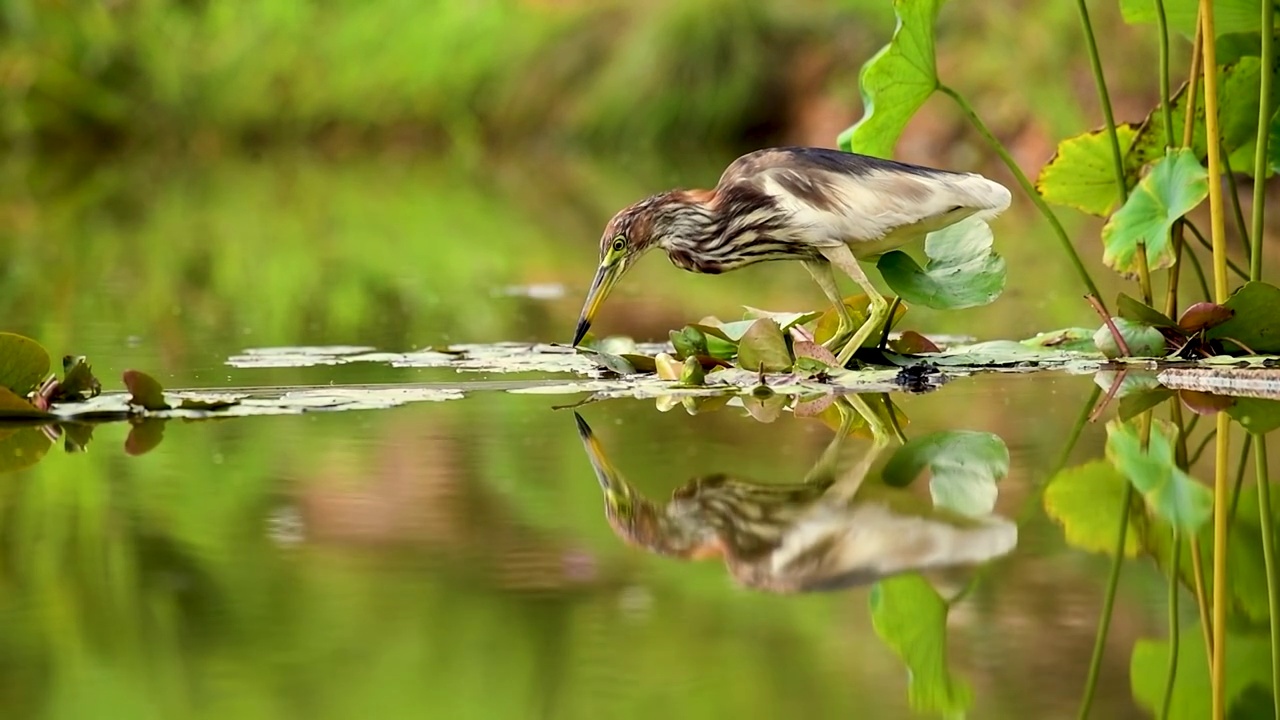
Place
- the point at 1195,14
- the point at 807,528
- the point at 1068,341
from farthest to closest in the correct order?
the point at 1068,341
the point at 1195,14
the point at 807,528

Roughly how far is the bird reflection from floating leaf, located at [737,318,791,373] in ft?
3.91

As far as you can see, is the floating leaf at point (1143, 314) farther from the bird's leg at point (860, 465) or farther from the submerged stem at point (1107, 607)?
the submerged stem at point (1107, 607)

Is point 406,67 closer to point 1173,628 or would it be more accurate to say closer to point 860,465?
point 860,465

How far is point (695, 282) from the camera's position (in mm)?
9477

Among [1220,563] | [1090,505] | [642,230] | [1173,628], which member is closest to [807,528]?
[1090,505]

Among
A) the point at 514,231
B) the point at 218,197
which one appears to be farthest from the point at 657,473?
the point at 218,197

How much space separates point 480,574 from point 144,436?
5.49 feet

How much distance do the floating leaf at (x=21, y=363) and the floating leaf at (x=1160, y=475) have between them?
2.33 meters

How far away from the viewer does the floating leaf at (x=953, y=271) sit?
527 cm

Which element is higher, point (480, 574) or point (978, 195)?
point (978, 195)

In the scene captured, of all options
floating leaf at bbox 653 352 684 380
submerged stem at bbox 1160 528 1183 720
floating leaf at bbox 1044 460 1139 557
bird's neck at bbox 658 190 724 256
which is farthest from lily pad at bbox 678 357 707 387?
submerged stem at bbox 1160 528 1183 720

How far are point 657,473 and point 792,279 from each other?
587 cm

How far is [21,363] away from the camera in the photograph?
4.61 metres

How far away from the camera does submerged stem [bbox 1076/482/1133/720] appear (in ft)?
7.67
